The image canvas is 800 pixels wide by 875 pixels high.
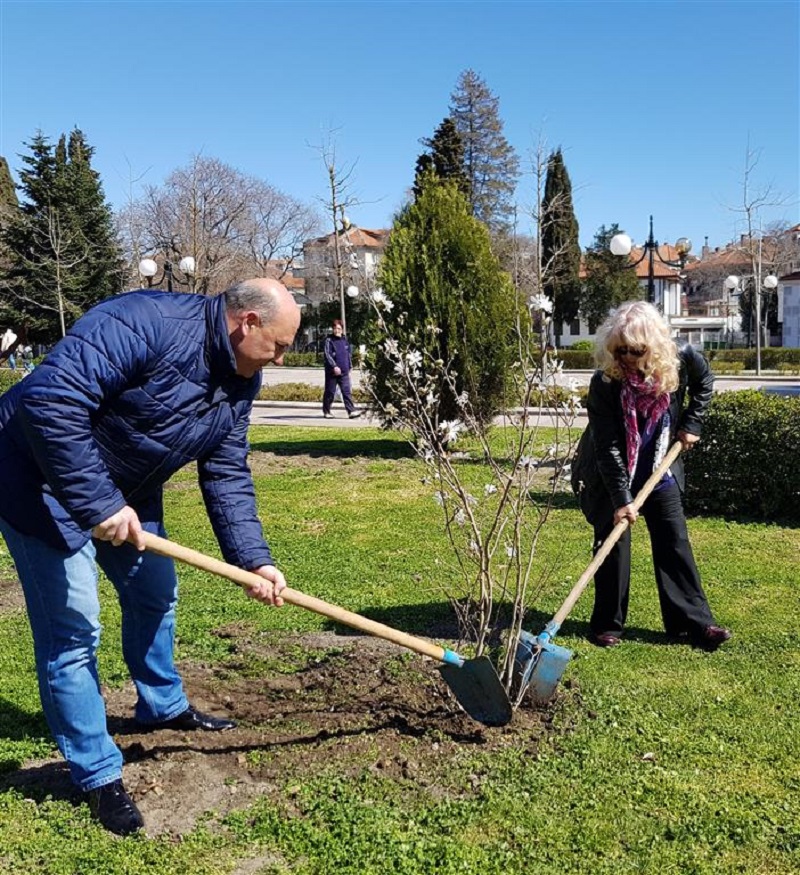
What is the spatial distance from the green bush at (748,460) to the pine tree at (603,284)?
140 ft

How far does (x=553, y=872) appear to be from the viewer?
8.71 ft

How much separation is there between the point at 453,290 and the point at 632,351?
Result: 6.11m

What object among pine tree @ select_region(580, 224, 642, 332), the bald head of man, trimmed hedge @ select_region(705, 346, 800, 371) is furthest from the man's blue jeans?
pine tree @ select_region(580, 224, 642, 332)

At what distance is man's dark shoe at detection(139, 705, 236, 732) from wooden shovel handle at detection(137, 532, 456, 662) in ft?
2.69

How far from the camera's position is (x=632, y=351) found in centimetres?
415

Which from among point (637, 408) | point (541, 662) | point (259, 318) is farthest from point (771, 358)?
point (259, 318)

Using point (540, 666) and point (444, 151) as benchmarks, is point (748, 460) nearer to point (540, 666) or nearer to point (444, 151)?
point (540, 666)

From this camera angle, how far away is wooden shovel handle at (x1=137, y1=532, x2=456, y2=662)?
113 inches

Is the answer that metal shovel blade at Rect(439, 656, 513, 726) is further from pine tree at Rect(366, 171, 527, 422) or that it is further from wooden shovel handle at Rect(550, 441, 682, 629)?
pine tree at Rect(366, 171, 527, 422)

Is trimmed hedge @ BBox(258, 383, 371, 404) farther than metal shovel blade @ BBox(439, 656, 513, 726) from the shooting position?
Yes

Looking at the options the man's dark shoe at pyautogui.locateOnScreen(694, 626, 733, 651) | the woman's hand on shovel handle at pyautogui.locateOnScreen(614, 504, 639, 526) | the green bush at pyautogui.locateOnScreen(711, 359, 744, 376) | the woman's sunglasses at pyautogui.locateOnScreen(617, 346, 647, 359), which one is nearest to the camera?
the woman's sunglasses at pyautogui.locateOnScreen(617, 346, 647, 359)

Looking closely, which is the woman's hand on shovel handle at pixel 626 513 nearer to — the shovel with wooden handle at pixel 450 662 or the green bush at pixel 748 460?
the shovel with wooden handle at pixel 450 662

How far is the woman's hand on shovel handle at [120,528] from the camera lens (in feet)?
8.83

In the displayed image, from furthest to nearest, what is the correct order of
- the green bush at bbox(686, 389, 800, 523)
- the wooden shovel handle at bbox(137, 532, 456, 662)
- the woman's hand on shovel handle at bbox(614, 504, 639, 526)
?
the green bush at bbox(686, 389, 800, 523) < the woman's hand on shovel handle at bbox(614, 504, 639, 526) < the wooden shovel handle at bbox(137, 532, 456, 662)
